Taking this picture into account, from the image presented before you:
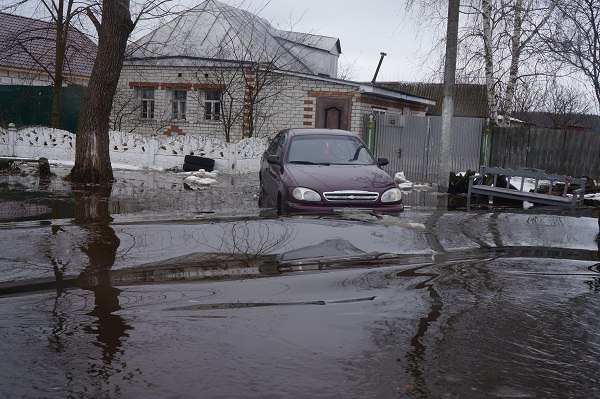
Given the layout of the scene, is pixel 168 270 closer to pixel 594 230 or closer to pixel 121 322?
pixel 121 322

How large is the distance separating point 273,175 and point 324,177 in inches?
54.5

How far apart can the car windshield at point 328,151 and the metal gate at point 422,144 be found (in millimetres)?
9713

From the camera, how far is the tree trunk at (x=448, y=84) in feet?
52.7

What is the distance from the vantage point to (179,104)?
28.3 meters

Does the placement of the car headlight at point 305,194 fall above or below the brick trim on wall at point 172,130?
below

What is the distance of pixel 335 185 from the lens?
939 centimetres

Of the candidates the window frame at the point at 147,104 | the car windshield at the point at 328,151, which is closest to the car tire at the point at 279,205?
the car windshield at the point at 328,151

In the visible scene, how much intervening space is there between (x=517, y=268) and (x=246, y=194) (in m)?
8.59

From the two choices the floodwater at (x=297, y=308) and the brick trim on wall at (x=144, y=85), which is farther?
the brick trim on wall at (x=144, y=85)

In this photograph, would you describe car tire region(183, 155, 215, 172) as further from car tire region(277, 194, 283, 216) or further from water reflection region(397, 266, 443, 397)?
water reflection region(397, 266, 443, 397)

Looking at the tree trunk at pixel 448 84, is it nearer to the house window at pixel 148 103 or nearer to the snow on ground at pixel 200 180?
the snow on ground at pixel 200 180

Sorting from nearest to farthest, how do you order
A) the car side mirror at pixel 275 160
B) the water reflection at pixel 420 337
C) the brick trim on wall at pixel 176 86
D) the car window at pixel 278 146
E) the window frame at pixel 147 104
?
the water reflection at pixel 420 337 < the car side mirror at pixel 275 160 < the car window at pixel 278 146 < the brick trim on wall at pixel 176 86 < the window frame at pixel 147 104

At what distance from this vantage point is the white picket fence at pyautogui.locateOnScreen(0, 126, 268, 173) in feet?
64.1

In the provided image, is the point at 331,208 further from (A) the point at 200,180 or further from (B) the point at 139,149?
(B) the point at 139,149
